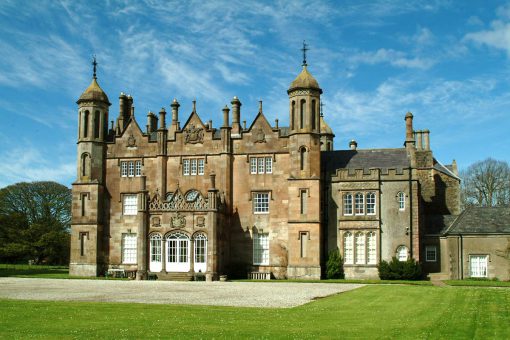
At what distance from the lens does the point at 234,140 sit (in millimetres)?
46344

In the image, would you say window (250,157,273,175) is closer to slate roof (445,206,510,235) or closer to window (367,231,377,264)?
window (367,231,377,264)

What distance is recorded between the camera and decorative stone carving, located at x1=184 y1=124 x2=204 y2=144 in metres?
46.8

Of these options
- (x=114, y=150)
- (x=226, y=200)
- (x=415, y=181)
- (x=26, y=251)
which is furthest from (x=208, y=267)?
(x=26, y=251)

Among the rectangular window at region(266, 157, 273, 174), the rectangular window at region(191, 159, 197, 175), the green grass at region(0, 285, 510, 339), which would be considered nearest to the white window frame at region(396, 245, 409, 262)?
the rectangular window at region(266, 157, 273, 174)

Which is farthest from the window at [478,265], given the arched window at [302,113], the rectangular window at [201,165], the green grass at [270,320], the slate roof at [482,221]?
the rectangular window at [201,165]

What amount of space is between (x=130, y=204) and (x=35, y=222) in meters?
28.1

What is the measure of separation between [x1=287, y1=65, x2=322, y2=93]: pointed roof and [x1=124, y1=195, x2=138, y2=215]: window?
47.8ft

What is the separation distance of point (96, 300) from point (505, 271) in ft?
95.2

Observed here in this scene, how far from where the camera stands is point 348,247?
44.4 metres

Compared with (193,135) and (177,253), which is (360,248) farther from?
(193,135)

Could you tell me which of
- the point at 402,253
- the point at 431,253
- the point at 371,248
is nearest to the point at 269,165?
the point at 371,248

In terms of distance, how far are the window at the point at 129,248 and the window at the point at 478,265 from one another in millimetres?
24727

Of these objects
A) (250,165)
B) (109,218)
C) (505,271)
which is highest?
(250,165)

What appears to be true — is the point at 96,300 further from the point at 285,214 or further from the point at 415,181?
the point at 415,181
